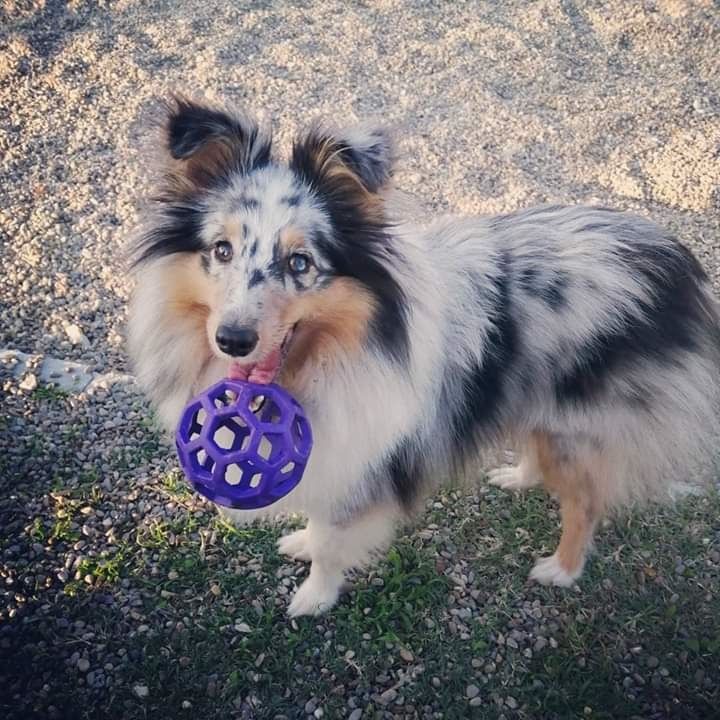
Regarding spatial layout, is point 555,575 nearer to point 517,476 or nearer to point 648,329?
point 517,476

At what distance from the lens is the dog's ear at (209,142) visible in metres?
1.88

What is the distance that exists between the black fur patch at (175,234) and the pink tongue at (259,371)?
0.36m

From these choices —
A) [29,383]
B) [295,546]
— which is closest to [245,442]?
[295,546]

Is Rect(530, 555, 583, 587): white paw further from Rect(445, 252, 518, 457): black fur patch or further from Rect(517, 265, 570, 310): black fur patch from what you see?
Rect(517, 265, 570, 310): black fur patch

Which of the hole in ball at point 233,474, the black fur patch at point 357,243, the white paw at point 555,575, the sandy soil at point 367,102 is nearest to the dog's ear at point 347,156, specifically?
the black fur patch at point 357,243

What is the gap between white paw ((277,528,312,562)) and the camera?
2742 mm

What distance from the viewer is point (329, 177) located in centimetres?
194

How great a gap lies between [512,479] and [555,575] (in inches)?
18.9

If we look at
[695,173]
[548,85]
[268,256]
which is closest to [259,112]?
[548,85]

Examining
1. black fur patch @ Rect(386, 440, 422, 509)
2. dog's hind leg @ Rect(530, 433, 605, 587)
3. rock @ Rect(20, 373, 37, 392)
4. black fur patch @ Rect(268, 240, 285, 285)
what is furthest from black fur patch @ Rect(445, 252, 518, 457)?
rock @ Rect(20, 373, 37, 392)

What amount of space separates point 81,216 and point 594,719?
369 cm

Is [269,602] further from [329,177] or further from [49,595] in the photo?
[329,177]

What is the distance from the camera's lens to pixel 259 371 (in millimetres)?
1951

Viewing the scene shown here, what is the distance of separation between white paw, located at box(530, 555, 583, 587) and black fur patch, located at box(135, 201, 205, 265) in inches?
72.7
